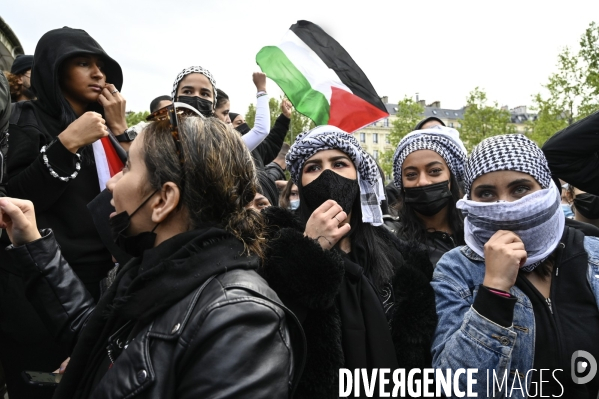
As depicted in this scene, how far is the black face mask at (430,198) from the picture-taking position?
3.46m

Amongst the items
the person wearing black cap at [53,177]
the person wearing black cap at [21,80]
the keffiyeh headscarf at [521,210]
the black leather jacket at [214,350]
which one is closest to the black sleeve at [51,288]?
the person wearing black cap at [53,177]

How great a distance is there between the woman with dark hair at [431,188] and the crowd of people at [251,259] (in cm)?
1

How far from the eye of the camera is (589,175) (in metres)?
2.93

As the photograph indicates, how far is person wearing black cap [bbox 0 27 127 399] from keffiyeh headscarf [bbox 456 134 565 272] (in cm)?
203

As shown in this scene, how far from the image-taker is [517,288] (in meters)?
2.32

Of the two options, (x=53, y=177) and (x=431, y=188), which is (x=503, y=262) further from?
(x=53, y=177)

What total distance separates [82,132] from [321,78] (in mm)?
2257

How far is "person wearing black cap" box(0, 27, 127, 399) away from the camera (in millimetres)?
2805

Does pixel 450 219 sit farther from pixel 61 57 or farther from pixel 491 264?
pixel 61 57

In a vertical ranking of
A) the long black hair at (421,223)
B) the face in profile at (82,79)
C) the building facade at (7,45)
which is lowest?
the long black hair at (421,223)

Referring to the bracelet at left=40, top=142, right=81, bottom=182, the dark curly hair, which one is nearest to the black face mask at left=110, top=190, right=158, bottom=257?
the dark curly hair

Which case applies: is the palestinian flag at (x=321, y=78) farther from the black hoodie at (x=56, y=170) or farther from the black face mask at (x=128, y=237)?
the black face mask at (x=128, y=237)

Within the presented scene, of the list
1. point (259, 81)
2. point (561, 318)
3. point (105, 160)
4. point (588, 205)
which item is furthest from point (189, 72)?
point (588, 205)

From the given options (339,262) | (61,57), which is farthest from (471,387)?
(61,57)
